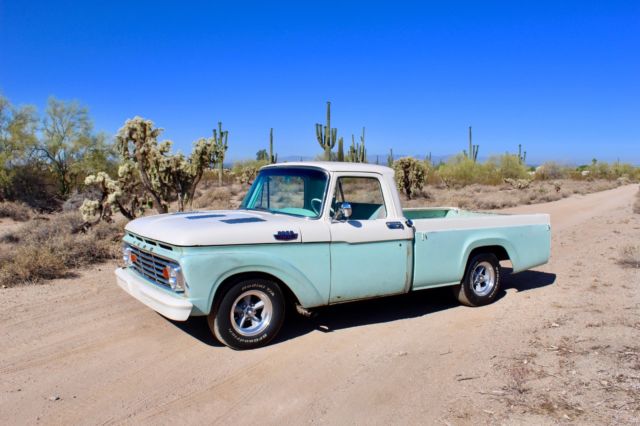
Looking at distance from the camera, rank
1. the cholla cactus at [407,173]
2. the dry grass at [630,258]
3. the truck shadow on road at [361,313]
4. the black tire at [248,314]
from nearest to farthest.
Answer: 1. the black tire at [248,314]
2. the truck shadow on road at [361,313]
3. the dry grass at [630,258]
4. the cholla cactus at [407,173]

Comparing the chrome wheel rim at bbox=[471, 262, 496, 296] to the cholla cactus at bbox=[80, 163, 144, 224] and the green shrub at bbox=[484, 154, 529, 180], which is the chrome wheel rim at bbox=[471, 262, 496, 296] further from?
the green shrub at bbox=[484, 154, 529, 180]

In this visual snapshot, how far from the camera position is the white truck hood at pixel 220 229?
4.96 meters

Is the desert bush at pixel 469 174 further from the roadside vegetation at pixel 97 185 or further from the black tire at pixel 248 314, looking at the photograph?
the black tire at pixel 248 314

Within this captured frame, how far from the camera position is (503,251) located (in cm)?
760

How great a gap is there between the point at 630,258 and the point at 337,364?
24.6 ft

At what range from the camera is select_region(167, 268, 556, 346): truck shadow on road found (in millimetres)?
5996

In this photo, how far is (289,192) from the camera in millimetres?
6391

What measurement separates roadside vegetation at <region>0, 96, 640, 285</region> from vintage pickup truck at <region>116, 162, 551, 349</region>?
156 inches

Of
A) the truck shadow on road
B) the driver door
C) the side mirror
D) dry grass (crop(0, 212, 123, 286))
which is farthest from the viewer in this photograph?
dry grass (crop(0, 212, 123, 286))

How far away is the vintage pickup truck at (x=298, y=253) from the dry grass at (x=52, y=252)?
9.77 feet

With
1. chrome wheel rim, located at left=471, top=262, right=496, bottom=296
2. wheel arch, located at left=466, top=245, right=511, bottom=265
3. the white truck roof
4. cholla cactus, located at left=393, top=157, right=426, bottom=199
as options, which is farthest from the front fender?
cholla cactus, located at left=393, top=157, right=426, bottom=199

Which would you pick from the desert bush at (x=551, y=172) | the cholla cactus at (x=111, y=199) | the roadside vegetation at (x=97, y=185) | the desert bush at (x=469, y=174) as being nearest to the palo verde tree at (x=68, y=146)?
the roadside vegetation at (x=97, y=185)

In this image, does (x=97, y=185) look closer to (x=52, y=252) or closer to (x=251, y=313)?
(x=52, y=252)

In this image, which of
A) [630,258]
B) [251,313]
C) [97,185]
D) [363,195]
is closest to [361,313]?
[363,195]
